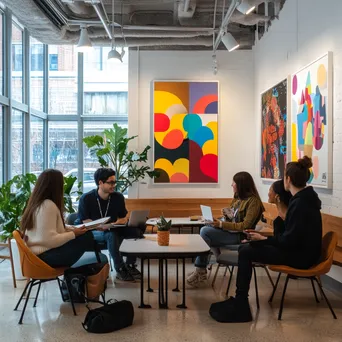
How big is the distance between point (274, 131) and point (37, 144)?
4.54m

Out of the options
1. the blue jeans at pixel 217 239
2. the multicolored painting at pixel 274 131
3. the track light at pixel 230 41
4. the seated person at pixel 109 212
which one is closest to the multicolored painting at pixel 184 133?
the multicolored painting at pixel 274 131

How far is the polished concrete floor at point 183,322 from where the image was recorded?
3.52 metres

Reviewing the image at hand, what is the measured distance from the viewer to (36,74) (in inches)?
346

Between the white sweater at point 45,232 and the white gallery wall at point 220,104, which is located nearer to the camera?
the white sweater at point 45,232

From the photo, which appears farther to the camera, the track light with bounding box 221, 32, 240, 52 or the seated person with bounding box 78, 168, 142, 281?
the track light with bounding box 221, 32, 240, 52

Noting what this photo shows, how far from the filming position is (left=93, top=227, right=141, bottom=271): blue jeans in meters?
5.13

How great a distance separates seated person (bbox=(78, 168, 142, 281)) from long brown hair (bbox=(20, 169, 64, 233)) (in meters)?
1.24

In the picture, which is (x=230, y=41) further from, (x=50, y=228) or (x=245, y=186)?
(x=50, y=228)

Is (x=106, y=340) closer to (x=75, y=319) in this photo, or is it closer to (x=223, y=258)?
(x=75, y=319)

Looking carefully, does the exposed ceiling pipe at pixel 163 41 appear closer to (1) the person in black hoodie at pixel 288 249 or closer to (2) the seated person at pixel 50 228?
(2) the seated person at pixel 50 228

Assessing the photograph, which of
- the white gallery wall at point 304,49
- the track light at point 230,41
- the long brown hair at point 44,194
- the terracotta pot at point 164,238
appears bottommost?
the terracotta pot at point 164,238

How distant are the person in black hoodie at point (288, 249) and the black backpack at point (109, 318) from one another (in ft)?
2.35

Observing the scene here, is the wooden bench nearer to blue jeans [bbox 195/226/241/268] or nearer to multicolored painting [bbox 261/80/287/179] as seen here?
multicolored painting [bbox 261/80/287/179]

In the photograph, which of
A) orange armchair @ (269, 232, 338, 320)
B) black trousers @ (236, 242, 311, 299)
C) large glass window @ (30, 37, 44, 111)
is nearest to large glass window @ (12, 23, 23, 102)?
large glass window @ (30, 37, 44, 111)
